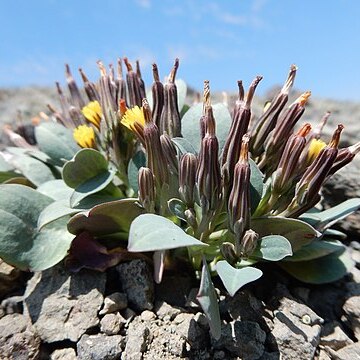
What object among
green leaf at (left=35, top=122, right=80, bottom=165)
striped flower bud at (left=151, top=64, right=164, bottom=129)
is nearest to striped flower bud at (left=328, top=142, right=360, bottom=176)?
striped flower bud at (left=151, top=64, right=164, bottom=129)

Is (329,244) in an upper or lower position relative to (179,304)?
upper

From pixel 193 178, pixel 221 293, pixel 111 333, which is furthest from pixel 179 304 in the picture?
pixel 193 178

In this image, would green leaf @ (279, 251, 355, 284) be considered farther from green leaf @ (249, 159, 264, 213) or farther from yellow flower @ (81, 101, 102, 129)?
yellow flower @ (81, 101, 102, 129)

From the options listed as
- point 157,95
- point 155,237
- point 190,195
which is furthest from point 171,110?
point 155,237

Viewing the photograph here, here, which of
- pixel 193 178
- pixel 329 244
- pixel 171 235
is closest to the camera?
pixel 171 235

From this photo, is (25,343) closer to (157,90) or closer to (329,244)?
(157,90)
